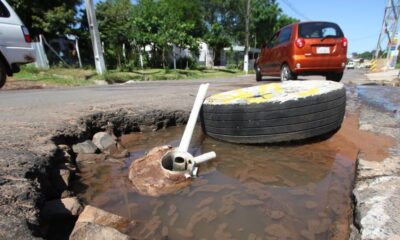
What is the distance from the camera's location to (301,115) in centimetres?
301

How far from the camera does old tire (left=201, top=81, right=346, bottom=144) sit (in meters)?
3.01

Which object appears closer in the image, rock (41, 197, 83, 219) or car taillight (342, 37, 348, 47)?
rock (41, 197, 83, 219)

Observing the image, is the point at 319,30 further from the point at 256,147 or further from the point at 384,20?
the point at 384,20

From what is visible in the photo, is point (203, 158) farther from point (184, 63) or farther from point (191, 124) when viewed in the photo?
point (184, 63)

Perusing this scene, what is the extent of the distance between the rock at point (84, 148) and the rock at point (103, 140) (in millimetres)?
118

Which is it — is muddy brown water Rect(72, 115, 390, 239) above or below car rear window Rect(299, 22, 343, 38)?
below

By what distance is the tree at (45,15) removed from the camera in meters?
17.3

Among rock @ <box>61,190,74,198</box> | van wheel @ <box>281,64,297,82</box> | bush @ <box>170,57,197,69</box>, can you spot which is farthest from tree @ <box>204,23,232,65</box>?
rock @ <box>61,190,74,198</box>

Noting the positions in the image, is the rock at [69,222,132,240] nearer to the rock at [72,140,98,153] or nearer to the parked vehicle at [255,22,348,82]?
the rock at [72,140,98,153]

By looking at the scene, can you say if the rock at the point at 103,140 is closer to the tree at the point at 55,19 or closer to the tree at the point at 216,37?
the tree at the point at 55,19

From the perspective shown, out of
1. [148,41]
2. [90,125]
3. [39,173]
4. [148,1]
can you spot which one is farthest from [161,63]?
[39,173]

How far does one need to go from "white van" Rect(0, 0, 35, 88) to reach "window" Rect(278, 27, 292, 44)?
5.63 meters

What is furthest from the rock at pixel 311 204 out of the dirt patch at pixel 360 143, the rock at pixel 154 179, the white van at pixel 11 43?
the white van at pixel 11 43

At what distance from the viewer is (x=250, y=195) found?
2.25 meters
